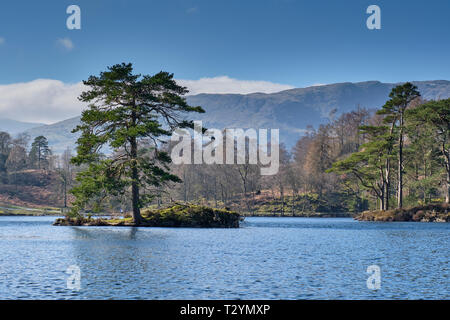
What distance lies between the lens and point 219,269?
25312mm

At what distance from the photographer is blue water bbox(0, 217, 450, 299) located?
765 inches

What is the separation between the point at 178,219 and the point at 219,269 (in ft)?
117

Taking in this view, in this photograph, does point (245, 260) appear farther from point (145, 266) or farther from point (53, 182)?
point (53, 182)

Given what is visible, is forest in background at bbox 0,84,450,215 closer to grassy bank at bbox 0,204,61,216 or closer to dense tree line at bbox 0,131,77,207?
dense tree line at bbox 0,131,77,207

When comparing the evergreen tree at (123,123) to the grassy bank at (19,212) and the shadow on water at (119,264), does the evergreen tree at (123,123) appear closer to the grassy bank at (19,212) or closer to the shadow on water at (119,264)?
the shadow on water at (119,264)

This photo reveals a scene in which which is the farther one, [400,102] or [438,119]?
[400,102]

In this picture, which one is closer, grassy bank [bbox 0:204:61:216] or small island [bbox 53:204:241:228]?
small island [bbox 53:204:241:228]

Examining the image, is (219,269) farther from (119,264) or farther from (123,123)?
(123,123)

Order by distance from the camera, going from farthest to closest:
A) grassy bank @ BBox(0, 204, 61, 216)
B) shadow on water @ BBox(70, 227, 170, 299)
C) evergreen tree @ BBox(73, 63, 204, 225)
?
grassy bank @ BBox(0, 204, 61, 216) < evergreen tree @ BBox(73, 63, 204, 225) < shadow on water @ BBox(70, 227, 170, 299)

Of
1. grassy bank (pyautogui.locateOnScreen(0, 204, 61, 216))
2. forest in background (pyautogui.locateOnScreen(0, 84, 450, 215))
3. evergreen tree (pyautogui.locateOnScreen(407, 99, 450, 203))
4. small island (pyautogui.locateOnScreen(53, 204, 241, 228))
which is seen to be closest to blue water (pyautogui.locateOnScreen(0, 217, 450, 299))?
small island (pyautogui.locateOnScreen(53, 204, 241, 228))

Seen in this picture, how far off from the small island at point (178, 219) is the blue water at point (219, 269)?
64.9 ft

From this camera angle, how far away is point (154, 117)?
186 ft

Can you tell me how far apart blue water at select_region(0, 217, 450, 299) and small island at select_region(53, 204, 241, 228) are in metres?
19.8

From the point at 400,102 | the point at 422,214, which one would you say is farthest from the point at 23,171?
the point at 422,214
